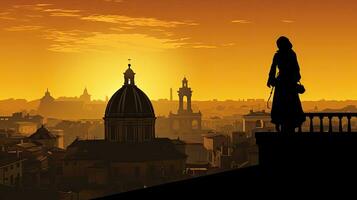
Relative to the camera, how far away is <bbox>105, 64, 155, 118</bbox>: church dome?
283ft

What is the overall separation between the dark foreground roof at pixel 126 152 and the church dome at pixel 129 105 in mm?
3842

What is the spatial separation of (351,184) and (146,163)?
2785 inches

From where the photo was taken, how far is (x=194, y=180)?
568 inches

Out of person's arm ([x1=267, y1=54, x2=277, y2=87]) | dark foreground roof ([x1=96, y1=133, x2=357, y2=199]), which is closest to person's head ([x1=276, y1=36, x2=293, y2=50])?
person's arm ([x1=267, y1=54, x2=277, y2=87])

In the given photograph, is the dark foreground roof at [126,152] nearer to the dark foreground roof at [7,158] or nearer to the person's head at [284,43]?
the dark foreground roof at [7,158]

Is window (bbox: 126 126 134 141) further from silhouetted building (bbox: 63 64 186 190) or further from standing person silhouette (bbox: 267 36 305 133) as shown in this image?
standing person silhouette (bbox: 267 36 305 133)

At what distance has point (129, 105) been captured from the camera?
86.4 meters

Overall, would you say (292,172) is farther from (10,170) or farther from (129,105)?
(10,170)

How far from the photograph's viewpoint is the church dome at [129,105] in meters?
86.2

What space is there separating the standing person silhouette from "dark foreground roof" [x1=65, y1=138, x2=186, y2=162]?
69.4 m

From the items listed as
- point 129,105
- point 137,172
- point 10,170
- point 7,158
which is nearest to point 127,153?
point 137,172

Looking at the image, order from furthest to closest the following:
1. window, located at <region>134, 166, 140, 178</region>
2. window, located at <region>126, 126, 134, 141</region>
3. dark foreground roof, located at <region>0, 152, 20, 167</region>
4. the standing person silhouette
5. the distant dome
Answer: dark foreground roof, located at <region>0, 152, 20, 167</region> < window, located at <region>126, 126, 134, 141</region> < the distant dome < window, located at <region>134, 166, 140, 178</region> < the standing person silhouette

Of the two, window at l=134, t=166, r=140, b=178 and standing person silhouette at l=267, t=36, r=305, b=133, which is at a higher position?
standing person silhouette at l=267, t=36, r=305, b=133

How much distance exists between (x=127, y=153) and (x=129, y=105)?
6321 mm
